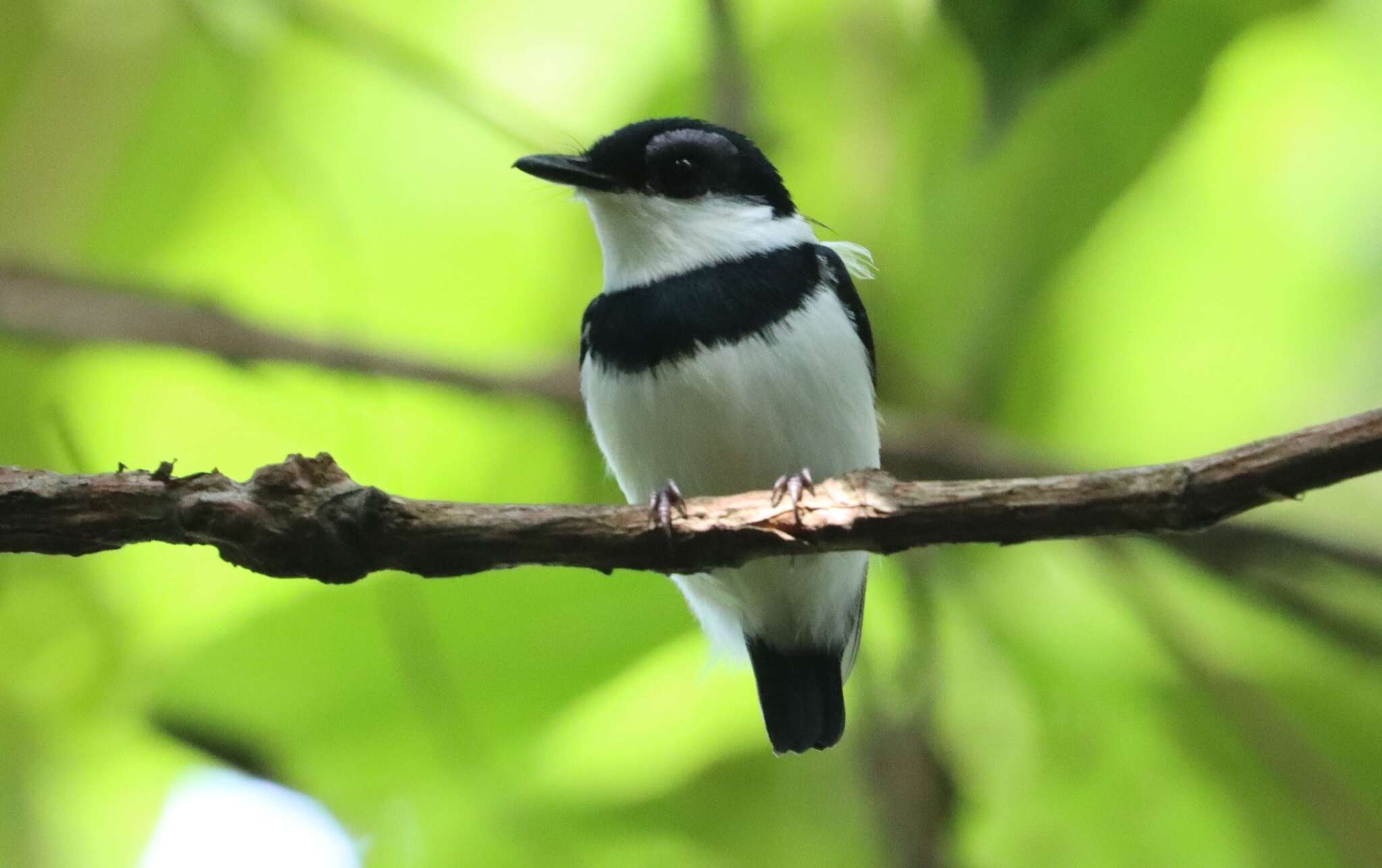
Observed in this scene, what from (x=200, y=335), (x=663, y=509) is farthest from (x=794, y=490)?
(x=200, y=335)

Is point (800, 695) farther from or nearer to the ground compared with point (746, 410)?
nearer to the ground

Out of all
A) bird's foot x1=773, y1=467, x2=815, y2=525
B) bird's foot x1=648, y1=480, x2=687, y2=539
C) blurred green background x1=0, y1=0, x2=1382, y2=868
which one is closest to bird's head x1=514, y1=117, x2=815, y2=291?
blurred green background x1=0, y1=0, x2=1382, y2=868

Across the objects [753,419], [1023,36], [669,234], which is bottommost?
[753,419]

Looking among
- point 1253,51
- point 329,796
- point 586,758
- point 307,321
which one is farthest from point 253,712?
point 1253,51

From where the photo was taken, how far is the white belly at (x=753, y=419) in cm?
254

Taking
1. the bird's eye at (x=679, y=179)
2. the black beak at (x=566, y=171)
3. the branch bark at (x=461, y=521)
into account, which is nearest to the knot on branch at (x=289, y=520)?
the branch bark at (x=461, y=521)

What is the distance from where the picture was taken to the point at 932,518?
1.71m

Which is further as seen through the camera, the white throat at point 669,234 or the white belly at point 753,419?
→ the white throat at point 669,234

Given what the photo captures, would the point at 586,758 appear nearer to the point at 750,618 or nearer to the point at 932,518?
the point at 750,618

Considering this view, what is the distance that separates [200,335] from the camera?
3439mm

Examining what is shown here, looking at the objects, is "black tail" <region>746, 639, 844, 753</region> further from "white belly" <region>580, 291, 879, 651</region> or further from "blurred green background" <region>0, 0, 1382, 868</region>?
"blurred green background" <region>0, 0, 1382, 868</region>

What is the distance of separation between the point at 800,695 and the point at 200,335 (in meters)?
1.73

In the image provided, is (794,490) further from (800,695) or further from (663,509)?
(800,695)

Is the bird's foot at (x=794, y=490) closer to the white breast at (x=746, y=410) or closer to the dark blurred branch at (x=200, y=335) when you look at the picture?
the white breast at (x=746, y=410)
